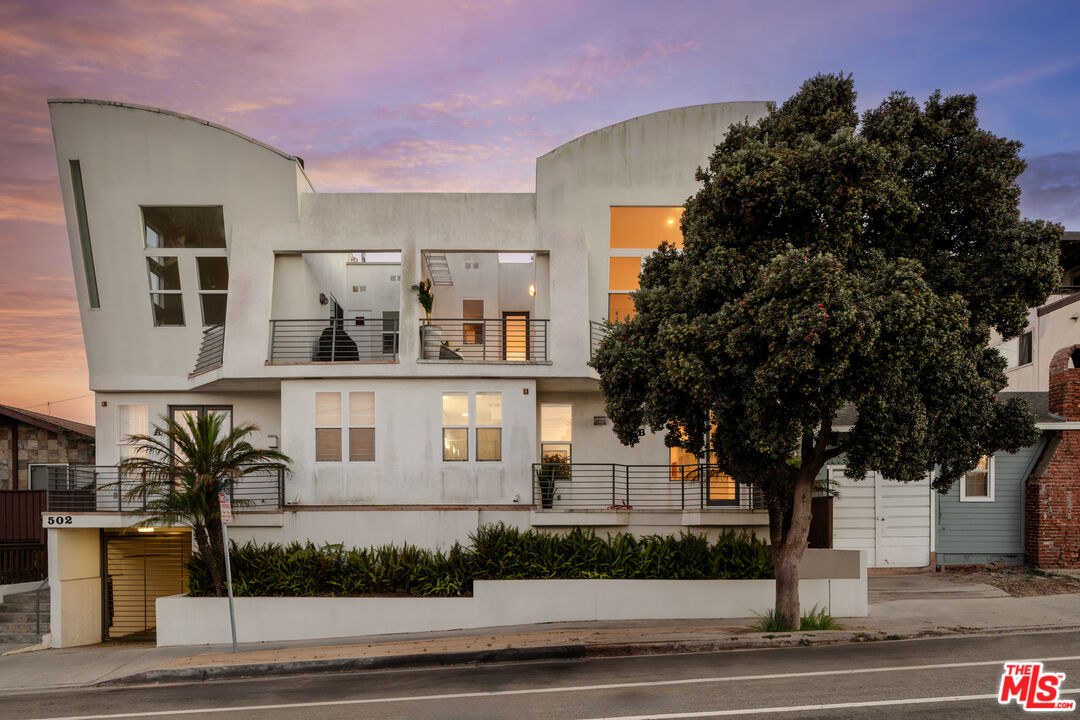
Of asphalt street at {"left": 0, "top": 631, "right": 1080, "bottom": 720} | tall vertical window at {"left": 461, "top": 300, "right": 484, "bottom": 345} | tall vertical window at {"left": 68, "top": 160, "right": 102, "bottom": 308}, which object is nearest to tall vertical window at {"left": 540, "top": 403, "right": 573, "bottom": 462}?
tall vertical window at {"left": 461, "top": 300, "right": 484, "bottom": 345}

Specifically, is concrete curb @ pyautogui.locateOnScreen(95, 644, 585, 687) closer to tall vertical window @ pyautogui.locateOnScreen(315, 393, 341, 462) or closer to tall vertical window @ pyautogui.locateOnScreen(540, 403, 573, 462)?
tall vertical window @ pyautogui.locateOnScreen(315, 393, 341, 462)

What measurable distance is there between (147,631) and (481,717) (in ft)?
43.3

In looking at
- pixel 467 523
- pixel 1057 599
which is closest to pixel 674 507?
pixel 467 523

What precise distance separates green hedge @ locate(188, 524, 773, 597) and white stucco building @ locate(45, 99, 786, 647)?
1.43 metres

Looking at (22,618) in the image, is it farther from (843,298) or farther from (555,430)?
(843,298)

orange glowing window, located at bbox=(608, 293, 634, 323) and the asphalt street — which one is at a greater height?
orange glowing window, located at bbox=(608, 293, 634, 323)

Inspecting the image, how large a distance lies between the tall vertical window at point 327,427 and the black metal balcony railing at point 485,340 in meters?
2.27

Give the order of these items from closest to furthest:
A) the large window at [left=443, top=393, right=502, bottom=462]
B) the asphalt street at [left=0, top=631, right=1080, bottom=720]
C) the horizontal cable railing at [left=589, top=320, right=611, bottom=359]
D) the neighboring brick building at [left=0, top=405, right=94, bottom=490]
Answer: the asphalt street at [left=0, top=631, right=1080, bottom=720], the large window at [left=443, top=393, right=502, bottom=462], the horizontal cable railing at [left=589, top=320, right=611, bottom=359], the neighboring brick building at [left=0, top=405, right=94, bottom=490]

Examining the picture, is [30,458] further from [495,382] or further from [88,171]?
[495,382]

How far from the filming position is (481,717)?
8.80m

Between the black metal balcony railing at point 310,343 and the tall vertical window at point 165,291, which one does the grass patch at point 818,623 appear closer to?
the black metal balcony railing at point 310,343

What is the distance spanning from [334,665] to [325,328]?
817 centimetres

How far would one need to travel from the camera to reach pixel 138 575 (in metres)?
18.7

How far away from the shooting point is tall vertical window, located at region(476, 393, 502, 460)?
17.0 metres
